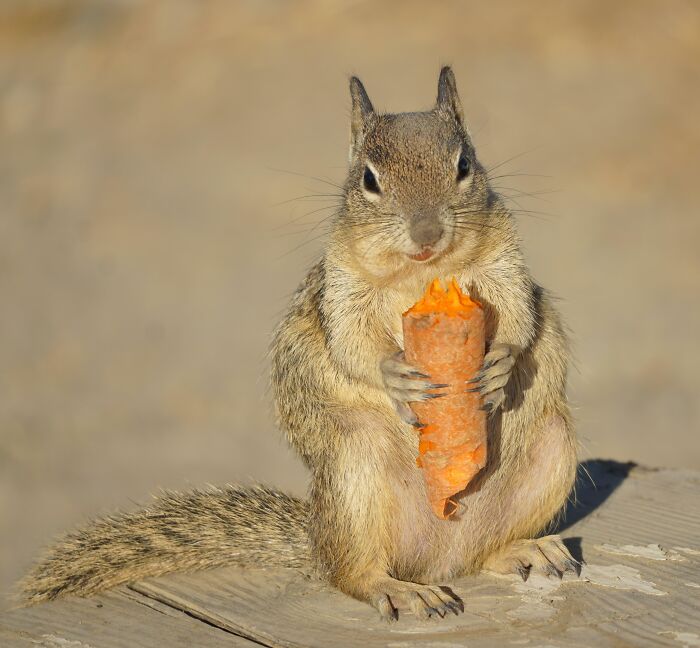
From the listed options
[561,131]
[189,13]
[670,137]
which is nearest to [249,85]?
[189,13]

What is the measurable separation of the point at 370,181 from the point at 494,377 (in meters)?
0.90

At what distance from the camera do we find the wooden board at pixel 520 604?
12.0 ft

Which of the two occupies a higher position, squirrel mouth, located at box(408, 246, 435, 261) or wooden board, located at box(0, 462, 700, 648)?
squirrel mouth, located at box(408, 246, 435, 261)

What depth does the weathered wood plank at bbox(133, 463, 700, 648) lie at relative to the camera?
366 centimetres

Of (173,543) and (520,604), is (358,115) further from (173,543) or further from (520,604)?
(520,604)

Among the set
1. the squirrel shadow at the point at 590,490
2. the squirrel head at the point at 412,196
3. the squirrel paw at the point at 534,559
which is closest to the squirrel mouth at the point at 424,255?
the squirrel head at the point at 412,196

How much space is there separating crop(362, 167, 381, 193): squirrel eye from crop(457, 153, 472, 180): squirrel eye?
1.05 ft

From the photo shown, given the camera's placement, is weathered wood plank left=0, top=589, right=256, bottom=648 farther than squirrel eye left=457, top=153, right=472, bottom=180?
No

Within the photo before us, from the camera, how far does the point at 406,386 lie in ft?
13.6

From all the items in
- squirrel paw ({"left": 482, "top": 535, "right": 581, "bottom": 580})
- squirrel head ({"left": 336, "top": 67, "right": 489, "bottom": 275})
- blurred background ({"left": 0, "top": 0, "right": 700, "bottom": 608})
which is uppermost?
blurred background ({"left": 0, "top": 0, "right": 700, "bottom": 608})

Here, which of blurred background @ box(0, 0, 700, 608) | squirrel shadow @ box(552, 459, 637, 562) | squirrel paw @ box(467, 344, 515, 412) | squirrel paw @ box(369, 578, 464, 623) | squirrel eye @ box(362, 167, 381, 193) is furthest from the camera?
blurred background @ box(0, 0, 700, 608)

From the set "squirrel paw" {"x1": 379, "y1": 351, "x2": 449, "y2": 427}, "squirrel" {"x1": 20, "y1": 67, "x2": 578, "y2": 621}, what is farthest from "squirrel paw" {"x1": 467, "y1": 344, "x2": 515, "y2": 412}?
"squirrel paw" {"x1": 379, "y1": 351, "x2": 449, "y2": 427}

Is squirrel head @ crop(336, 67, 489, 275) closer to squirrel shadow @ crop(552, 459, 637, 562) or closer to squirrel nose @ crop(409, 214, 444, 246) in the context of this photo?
squirrel nose @ crop(409, 214, 444, 246)

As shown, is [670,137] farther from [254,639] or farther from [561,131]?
[254,639]
